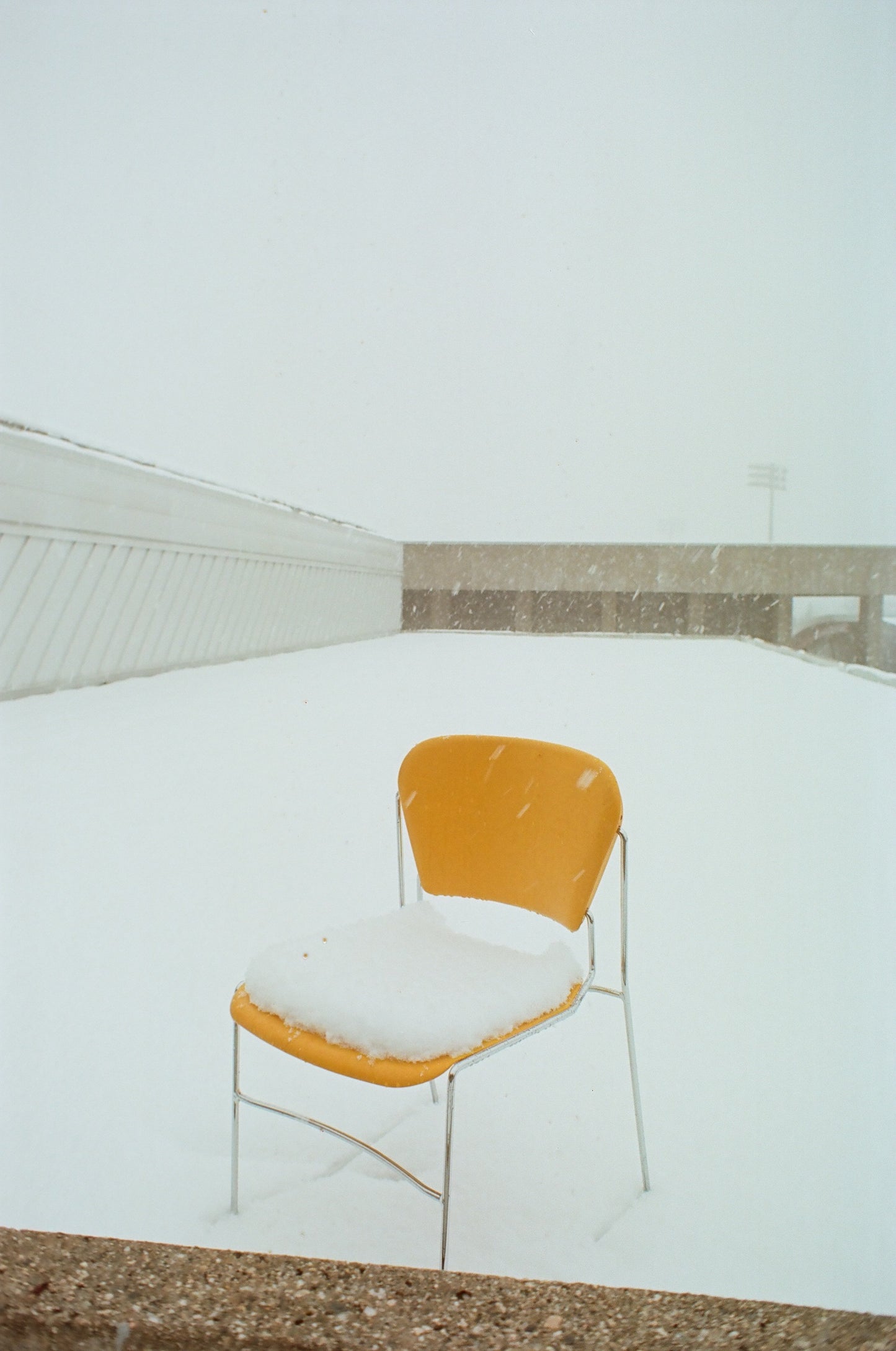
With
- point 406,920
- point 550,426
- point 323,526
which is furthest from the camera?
point 323,526

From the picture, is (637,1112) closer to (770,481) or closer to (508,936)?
(508,936)

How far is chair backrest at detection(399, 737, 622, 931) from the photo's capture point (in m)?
1.22

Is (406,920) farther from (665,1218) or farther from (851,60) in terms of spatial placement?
(851,60)

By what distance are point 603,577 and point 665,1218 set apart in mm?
1016

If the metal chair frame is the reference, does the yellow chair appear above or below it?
above

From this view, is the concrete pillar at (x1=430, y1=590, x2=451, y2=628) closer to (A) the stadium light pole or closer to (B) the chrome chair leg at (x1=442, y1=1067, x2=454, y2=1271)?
(A) the stadium light pole

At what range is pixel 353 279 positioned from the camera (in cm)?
153

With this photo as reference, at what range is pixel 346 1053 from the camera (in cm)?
97

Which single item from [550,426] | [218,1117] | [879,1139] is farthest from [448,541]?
[879,1139]

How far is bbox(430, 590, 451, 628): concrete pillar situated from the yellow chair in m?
0.38

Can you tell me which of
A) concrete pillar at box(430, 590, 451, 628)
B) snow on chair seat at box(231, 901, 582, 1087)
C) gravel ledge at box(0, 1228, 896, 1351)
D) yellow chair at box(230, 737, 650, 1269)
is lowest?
gravel ledge at box(0, 1228, 896, 1351)

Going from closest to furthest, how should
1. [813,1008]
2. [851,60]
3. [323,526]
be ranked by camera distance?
1. [851,60]
2. [813,1008]
3. [323,526]

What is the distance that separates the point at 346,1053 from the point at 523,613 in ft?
3.01

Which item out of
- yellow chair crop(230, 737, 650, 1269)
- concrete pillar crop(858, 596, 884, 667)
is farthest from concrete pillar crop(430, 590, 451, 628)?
concrete pillar crop(858, 596, 884, 667)
